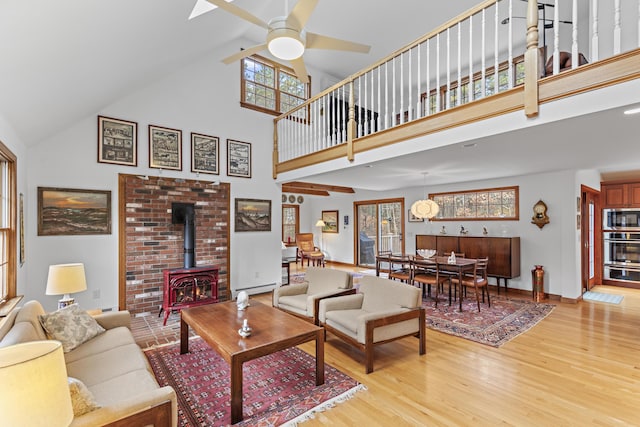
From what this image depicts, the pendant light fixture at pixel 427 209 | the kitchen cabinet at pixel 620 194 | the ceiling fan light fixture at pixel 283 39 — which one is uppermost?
the ceiling fan light fixture at pixel 283 39

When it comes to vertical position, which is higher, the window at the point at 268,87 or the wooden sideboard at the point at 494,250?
the window at the point at 268,87

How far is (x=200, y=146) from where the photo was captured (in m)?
5.43

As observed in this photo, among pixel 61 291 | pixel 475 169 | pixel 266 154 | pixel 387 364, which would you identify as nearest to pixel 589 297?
pixel 475 169

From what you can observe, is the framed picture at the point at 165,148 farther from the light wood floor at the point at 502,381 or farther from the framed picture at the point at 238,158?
the light wood floor at the point at 502,381

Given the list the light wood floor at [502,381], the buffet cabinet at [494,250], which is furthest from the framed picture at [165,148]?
the buffet cabinet at [494,250]

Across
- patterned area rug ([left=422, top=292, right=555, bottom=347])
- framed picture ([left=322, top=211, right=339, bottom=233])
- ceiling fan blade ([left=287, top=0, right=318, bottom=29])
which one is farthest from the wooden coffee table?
framed picture ([left=322, top=211, right=339, bottom=233])

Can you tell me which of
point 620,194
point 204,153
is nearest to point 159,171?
point 204,153

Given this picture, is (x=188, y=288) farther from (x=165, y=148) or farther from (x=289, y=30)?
(x=289, y=30)

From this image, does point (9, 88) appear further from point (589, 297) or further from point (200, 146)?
point (589, 297)

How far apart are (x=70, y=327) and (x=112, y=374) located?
0.81 metres

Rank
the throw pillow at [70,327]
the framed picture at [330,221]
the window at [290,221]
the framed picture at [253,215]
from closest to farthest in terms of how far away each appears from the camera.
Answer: the throw pillow at [70,327], the framed picture at [253,215], the framed picture at [330,221], the window at [290,221]

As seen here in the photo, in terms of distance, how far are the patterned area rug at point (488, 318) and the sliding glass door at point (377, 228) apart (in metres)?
3.20

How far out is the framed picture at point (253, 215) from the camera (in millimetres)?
5914

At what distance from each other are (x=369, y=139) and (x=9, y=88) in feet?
11.5
